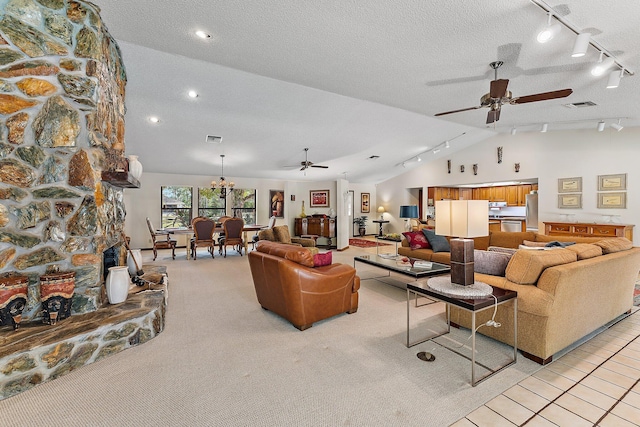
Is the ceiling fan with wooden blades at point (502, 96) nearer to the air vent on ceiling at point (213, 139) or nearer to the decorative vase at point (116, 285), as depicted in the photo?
the decorative vase at point (116, 285)

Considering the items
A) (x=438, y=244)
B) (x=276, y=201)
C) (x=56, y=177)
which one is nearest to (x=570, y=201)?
(x=438, y=244)

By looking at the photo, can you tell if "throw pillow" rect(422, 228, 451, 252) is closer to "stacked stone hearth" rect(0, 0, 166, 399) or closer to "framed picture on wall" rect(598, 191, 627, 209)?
"framed picture on wall" rect(598, 191, 627, 209)

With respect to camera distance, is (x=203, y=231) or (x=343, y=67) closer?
(x=343, y=67)

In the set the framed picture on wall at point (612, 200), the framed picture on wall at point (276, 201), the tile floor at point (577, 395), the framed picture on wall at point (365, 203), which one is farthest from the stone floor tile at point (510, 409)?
the framed picture on wall at point (365, 203)

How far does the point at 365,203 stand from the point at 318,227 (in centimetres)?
304

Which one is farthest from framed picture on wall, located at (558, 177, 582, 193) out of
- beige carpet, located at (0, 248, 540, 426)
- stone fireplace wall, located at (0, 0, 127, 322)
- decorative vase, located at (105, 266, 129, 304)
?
stone fireplace wall, located at (0, 0, 127, 322)

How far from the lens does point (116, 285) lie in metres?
2.78

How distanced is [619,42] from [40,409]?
527 centimetres

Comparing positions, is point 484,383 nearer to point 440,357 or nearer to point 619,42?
point 440,357

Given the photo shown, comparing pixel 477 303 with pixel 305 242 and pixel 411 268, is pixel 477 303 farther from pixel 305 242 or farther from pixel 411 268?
pixel 305 242

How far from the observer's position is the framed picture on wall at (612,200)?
5.45 metres

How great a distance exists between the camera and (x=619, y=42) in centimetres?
254

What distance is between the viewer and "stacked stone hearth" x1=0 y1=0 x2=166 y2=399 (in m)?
2.22

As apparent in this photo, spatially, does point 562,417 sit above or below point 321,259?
below
